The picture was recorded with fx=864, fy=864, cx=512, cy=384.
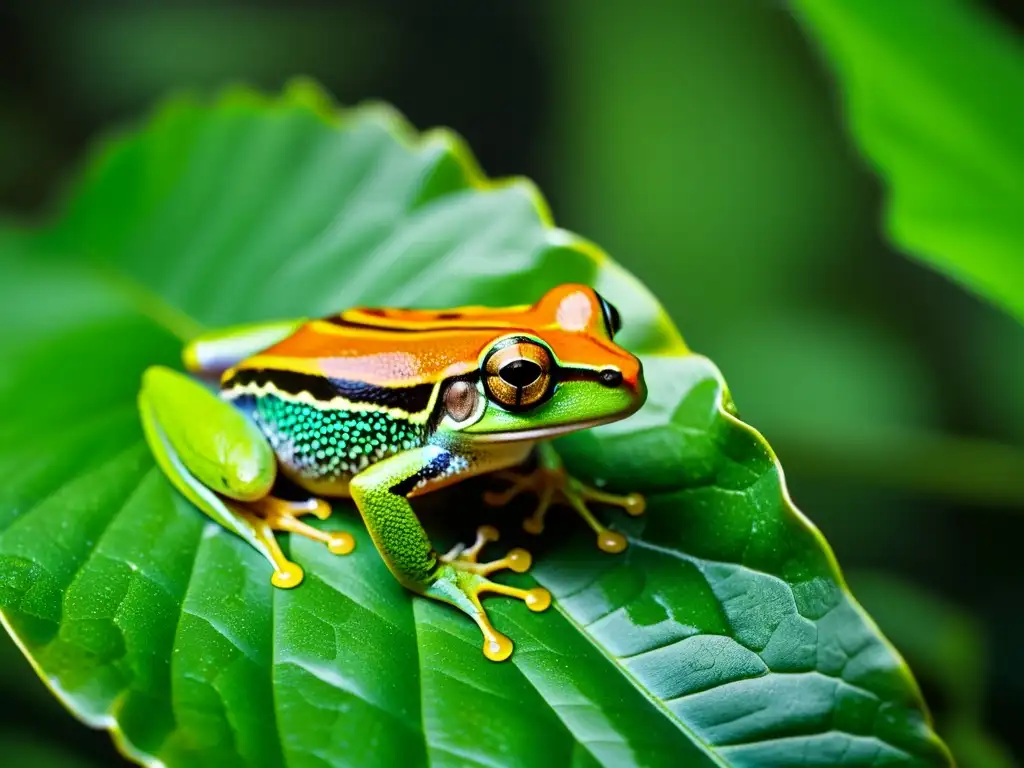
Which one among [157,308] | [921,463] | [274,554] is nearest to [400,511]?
[274,554]

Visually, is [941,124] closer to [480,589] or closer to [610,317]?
[610,317]

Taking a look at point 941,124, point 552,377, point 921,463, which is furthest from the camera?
point 921,463

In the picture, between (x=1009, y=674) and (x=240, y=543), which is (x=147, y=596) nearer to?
(x=240, y=543)

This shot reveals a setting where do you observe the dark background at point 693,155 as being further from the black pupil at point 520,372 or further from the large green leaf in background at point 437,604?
the black pupil at point 520,372

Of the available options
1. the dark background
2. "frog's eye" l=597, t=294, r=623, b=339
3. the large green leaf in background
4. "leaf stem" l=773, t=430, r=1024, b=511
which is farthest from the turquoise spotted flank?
the dark background

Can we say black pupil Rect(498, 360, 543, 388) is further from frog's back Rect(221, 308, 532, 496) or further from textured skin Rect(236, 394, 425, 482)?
textured skin Rect(236, 394, 425, 482)

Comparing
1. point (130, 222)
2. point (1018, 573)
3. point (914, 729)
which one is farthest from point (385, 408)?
point (1018, 573)
